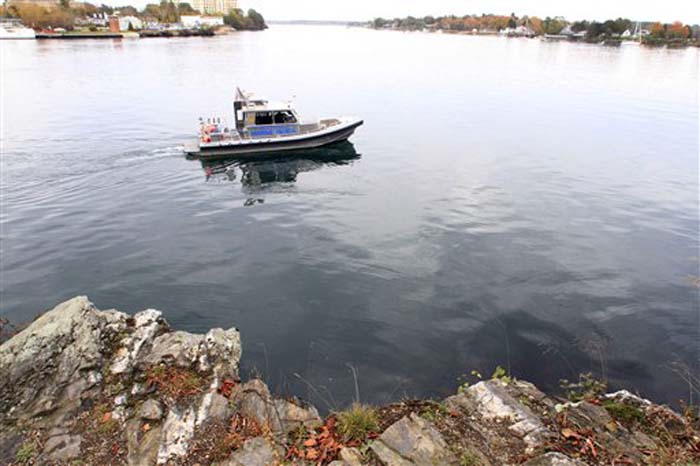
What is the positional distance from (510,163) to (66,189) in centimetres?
2273

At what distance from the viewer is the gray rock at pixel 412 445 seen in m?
5.53

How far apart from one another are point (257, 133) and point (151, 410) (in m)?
22.1

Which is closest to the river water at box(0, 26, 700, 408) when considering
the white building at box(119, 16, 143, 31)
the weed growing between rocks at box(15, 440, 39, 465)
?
the weed growing between rocks at box(15, 440, 39, 465)

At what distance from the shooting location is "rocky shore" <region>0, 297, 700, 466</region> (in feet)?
18.5

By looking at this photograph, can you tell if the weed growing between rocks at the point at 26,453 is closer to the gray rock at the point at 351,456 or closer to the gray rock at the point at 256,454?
the gray rock at the point at 256,454

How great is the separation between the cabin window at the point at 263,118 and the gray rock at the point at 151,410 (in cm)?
2224

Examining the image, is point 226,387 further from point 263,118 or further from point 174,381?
point 263,118

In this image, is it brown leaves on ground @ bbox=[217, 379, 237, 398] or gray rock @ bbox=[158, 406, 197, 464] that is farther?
brown leaves on ground @ bbox=[217, 379, 237, 398]

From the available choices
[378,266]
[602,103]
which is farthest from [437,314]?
[602,103]

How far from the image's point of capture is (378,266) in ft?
45.7

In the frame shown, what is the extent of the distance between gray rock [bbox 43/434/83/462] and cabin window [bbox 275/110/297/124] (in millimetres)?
23088

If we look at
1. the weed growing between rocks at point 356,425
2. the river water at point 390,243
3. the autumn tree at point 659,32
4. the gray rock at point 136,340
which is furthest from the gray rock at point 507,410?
the autumn tree at point 659,32

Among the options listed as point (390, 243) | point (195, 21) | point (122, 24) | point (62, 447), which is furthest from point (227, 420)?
point (195, 21)

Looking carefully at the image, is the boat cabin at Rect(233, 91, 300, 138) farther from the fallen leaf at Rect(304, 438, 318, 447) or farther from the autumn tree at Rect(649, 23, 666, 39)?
the autumn tree at Rect(649, 23, 666, 39)
